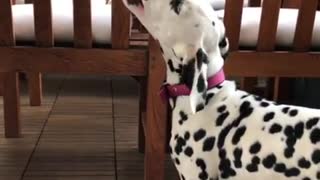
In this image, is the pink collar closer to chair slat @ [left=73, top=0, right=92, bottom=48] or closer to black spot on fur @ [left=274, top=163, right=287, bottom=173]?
black spot on fur @ [left=274, top=163, right=287, bottom=173]

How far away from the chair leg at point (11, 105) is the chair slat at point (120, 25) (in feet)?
2.19

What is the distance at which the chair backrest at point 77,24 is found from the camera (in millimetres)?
1425

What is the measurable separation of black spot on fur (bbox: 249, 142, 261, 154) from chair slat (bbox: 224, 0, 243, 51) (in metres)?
0.41

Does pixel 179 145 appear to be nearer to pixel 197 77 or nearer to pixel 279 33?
pixel 197 77

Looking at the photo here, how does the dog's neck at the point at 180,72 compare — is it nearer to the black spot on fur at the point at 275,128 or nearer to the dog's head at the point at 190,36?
the dog's head at the point at 190,36

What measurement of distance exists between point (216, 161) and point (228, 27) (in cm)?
43

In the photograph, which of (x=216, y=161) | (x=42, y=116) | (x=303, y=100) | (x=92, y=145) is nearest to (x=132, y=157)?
(x=92, y=145)

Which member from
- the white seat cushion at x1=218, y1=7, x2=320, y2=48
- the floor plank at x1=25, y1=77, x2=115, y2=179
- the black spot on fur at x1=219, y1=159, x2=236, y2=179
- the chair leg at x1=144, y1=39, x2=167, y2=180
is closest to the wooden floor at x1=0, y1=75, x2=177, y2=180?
the floor plank at x1=25, y1=77, x2=115, y2=179

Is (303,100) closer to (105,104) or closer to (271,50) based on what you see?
(105,104)

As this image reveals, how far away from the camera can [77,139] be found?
2096 millimetres

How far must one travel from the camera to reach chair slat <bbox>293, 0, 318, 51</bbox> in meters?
1.44

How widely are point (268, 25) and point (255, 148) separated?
1.46ft

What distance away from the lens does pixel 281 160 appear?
109 cm

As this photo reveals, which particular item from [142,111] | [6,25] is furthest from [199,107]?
[142,111]
